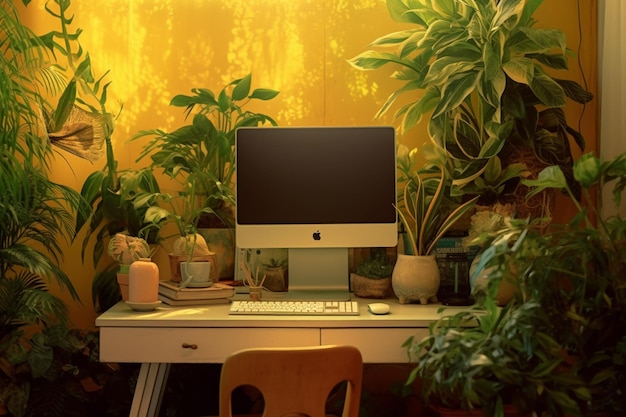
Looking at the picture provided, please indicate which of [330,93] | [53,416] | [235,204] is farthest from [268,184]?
[53,416]

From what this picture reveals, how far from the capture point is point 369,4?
3.43 meters

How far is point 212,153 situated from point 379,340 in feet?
3.49

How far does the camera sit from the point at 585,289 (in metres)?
2.22

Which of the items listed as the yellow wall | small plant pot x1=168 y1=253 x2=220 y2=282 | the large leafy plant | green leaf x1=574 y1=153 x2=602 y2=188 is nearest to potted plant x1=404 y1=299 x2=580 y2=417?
green leaf x1=574 y1=153 x2=602 y2=188

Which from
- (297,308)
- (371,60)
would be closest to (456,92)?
(371,60)

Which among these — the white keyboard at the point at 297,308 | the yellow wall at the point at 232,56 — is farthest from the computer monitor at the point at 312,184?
the yellow wall at the point at 232,56

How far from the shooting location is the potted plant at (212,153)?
3.17 m

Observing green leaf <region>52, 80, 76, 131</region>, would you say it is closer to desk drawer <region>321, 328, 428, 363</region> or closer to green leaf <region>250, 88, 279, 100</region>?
green leaf <region>250, 88, 279, 100</region>

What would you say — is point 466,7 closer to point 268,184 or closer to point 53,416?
point 268,184

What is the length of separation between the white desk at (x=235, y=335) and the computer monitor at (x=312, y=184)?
0.41 m

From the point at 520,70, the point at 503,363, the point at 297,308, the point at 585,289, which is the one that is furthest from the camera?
the point at 520,70

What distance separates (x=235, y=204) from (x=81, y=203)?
663 millimetres

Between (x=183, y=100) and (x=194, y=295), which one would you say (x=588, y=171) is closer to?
(x=194, y=295)

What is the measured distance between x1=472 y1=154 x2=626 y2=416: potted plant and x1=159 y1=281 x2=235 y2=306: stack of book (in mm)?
1094
